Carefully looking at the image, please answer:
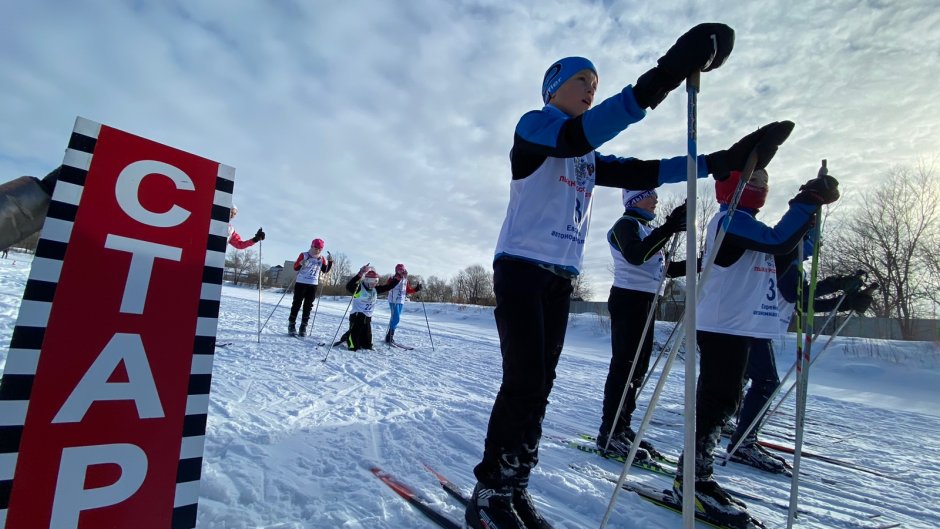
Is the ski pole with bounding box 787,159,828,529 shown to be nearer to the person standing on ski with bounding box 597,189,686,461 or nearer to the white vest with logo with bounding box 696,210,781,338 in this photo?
the white vest with logo with bounding box 696,210,781,338

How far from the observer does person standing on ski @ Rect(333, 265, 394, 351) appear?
8.09 m

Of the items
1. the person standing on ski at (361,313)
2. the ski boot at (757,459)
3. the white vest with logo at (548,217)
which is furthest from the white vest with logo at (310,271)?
the ski boot at (757,459)

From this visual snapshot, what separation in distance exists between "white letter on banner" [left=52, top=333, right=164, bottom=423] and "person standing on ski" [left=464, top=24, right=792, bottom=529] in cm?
117

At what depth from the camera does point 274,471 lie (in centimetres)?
226

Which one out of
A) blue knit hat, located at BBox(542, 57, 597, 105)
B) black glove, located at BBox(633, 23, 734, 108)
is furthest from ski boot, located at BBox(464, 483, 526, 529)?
blue knit hat, located at BBox(542, 57, 597, 105)

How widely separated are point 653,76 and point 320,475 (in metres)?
2.48

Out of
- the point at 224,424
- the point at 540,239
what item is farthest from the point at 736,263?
the point at 224,424

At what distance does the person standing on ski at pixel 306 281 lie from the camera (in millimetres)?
8883

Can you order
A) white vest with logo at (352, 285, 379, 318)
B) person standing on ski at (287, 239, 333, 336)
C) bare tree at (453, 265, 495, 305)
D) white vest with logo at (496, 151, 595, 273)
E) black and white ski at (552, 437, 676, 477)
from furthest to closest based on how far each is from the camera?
bare tree at (453, 265, 495, 305) < person standing on ski at (287, 239, 333, 336) < white vest with logo at (352, 285, 379, 318) < black and white ski at (552, 437, 676, 477) < white vest with logo at (496, 151, 595, 273)

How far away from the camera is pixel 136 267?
1.15 m

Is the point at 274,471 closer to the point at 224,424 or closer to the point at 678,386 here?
the point at 224,424

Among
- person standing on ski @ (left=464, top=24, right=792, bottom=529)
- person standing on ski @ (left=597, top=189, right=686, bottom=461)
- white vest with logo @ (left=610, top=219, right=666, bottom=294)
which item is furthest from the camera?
white vest with logo @ (left=610, top=219, right=666, bottom=294)

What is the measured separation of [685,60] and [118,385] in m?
1.94

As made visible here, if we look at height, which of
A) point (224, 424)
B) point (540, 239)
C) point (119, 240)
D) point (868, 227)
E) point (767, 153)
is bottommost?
point (224, 424)
